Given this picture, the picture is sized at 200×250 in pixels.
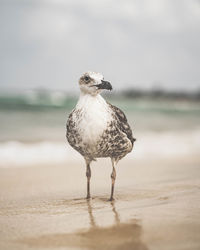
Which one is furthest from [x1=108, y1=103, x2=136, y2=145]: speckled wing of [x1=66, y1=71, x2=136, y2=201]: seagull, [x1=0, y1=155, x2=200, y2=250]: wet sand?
[x1=0, y1=155, x2=200, y2=250]: wet sand

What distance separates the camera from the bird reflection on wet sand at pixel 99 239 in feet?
9.77

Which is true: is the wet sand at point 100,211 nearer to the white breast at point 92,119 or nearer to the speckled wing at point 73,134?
the speckled wing at point 73,134

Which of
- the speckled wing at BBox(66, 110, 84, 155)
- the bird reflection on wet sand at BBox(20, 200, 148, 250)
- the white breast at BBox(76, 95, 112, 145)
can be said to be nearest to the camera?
the bird reflection on wet sand at BBox(20, 200, 148, 250)

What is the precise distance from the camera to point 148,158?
8.69 metres

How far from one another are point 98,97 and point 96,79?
206 mm

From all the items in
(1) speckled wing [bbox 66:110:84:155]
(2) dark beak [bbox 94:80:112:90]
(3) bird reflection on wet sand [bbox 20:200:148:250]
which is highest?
(2) dark beak [bbox 94:80:112:90]

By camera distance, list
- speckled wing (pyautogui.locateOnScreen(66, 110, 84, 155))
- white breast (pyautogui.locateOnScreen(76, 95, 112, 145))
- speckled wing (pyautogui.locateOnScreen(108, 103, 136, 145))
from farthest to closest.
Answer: speckled wing (pyautogui.locateOnScreen(108, 103, 136, 145)), speckled wing (pyautogui.locateOnScreen(66, 110, 84, 155)), white breast (pyautogui.locateOnScreen(76, 95, 112, 145))

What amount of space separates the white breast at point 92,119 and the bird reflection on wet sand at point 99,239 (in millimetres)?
1104

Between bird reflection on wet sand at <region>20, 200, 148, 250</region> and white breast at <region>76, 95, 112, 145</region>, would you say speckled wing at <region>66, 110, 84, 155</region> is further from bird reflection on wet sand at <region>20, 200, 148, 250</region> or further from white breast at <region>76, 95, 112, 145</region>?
bird reflection on wet sand at <region>20, 200, 148, 250</region>

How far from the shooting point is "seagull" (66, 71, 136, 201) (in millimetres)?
4207

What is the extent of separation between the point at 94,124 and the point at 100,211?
917mm

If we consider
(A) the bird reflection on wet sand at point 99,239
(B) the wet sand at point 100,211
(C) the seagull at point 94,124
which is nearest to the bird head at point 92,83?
(C) the seagull at point 94,124

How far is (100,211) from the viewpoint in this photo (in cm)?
400

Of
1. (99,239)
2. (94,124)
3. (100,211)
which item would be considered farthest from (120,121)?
(99,239)
